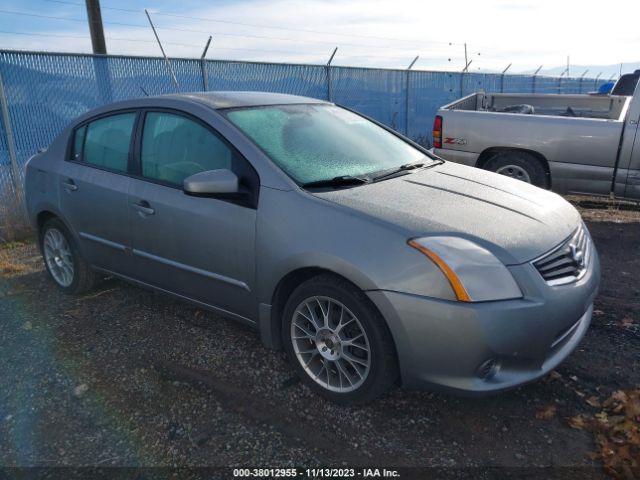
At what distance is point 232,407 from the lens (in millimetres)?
2953

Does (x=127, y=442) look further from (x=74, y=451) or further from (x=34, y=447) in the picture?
(x=34, y=447)

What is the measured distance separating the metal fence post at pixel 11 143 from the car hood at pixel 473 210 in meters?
6.03

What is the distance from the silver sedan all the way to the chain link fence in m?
3.66

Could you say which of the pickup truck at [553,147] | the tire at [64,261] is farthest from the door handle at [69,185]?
the pickup truck at [553,147]

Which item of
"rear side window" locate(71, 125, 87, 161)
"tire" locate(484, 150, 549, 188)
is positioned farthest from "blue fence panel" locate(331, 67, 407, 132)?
"rear side window" locate(71, 125, 87, 161)

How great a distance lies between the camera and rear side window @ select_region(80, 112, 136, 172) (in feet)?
12.9

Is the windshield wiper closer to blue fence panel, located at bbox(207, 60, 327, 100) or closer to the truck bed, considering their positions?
the truck bed

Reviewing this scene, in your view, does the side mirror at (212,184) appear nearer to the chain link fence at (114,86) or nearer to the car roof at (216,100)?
the car roof at (216,100)

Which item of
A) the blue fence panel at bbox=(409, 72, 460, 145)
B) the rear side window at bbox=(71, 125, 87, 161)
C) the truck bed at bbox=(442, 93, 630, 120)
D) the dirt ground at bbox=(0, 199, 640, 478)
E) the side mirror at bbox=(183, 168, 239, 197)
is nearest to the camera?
the dirt ground at bbox=(0, 199, 640, 478)

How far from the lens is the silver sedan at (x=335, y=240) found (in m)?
2.52

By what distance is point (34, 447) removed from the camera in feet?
8.84

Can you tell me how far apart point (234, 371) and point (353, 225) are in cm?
133

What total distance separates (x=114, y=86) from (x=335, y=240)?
6884 millimetres

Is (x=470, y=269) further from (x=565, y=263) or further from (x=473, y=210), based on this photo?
(x=565, y=263)
